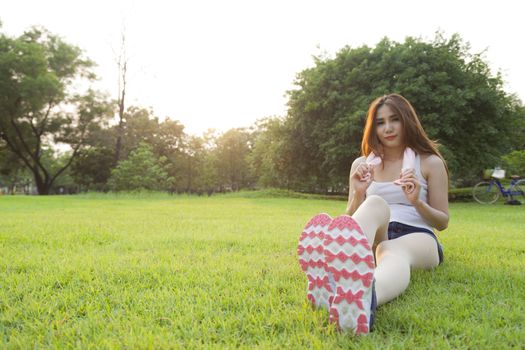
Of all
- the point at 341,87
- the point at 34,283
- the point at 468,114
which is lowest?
the point at 34,283

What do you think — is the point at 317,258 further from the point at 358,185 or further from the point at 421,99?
the point at 421,99

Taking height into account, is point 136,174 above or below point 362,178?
above

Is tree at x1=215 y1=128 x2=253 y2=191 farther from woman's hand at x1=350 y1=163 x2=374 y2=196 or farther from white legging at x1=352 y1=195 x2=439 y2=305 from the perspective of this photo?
white legging at x1=352 y1=195 x2=439 y2=305

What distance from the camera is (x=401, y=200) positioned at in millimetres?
2416

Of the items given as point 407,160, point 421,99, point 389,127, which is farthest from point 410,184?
point 421,99

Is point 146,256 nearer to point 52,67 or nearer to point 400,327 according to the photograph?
point 400,327

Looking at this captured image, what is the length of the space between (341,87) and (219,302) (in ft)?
45.7

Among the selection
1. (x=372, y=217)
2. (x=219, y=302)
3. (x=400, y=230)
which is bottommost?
(x=219, y=302)

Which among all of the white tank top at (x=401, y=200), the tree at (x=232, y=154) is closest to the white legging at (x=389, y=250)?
the white tank top at (x=401, y=200)

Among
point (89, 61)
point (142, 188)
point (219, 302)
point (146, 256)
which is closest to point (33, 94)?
point (89, 61)

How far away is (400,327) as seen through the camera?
1.55 metres

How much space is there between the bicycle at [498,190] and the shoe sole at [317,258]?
12.9 meters

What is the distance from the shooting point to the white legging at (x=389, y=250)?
1.68 metres

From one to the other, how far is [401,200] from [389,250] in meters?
0.56
